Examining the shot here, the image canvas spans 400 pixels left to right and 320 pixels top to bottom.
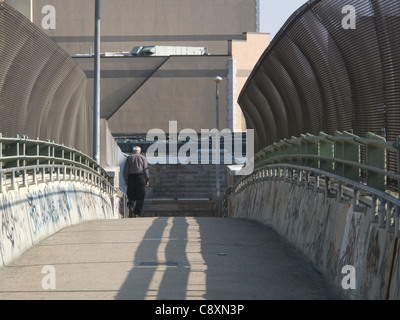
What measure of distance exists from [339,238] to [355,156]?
112 cm

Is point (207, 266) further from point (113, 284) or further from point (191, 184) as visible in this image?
point (191, 184)

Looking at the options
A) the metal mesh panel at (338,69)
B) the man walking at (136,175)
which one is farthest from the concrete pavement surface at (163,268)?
the man walking at (136,175)

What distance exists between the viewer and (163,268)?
32.1 feet

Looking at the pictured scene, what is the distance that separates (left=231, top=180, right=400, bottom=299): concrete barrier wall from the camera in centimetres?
695

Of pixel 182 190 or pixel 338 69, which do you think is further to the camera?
pixel 182 190

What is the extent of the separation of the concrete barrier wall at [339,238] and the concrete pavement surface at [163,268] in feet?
0.68

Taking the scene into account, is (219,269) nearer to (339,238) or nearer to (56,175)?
(339,238)

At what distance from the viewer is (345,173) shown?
9883 millimetres

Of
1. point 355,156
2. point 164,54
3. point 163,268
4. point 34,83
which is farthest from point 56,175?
point 164,54

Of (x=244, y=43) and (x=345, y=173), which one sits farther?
(x=244, y=43)

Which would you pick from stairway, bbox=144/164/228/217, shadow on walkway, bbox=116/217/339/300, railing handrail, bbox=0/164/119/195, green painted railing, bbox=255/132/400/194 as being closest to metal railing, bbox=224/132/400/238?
green painted railing, bbox=255/132/400/194

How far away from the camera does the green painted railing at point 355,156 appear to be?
26.2 feet
